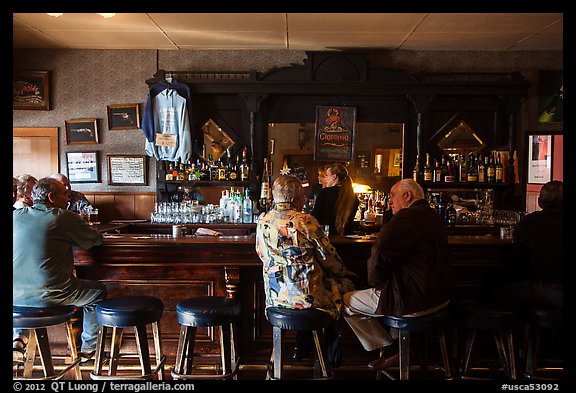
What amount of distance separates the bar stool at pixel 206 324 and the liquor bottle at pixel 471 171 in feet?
13.3

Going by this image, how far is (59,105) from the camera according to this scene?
687 cm

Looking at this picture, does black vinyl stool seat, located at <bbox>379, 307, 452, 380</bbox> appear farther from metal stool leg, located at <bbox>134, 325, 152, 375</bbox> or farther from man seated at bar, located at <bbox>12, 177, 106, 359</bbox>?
man seated at bar, located at <bbox>12, 177, 106, 359</bbox>

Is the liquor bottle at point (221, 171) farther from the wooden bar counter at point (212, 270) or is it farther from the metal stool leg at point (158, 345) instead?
the metal stool leg at point (158, 345)

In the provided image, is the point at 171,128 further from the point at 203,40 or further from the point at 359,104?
the point at 359,104

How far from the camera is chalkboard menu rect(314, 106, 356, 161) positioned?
6.55 m

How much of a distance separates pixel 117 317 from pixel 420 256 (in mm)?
1845

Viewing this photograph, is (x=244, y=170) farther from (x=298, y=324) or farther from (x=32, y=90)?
(x=298, y=324)

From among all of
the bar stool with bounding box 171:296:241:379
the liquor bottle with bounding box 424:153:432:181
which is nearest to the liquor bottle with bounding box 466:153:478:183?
the liquor bottle with bounding box 424:153:432:181

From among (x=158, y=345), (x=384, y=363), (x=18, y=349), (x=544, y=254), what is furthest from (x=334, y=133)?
(x=18, y=349)

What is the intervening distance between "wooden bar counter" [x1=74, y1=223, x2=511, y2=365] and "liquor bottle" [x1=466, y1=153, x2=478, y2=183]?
260 centimetres

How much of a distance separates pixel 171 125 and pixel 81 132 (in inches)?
52.7

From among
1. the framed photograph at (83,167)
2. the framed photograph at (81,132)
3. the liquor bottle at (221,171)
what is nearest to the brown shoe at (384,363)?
the liquor bottle at (221,171)

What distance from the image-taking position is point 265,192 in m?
6.46
